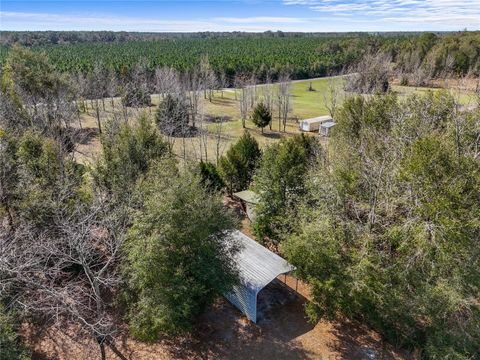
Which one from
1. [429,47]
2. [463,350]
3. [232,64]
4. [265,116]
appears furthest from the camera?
[429,47]

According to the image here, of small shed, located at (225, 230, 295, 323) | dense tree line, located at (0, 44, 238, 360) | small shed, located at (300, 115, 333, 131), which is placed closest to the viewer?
dense tree line, located at (0, 44, 238, 360)

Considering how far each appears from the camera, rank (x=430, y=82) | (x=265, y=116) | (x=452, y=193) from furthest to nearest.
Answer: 1. (x=430, y=82)
2. (x=265, y=116)
3. (x=452, y=193)

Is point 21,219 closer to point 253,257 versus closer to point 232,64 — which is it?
point 253,257

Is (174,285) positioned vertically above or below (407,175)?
below

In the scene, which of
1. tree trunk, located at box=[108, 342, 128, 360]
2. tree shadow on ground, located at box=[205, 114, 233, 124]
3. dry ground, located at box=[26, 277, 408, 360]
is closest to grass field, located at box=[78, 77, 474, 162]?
tree shadow on ground, located at box=[205, 114, 233, 124]

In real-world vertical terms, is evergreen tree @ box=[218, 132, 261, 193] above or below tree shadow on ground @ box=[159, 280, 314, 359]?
above

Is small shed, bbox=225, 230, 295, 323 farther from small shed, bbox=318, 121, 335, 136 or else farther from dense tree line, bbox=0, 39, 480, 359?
small shed, bbox=318, 121, 335, 136

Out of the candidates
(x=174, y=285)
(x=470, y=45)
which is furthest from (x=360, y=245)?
(x=470, y=45)

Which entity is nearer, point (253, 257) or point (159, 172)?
point (159, 172)
